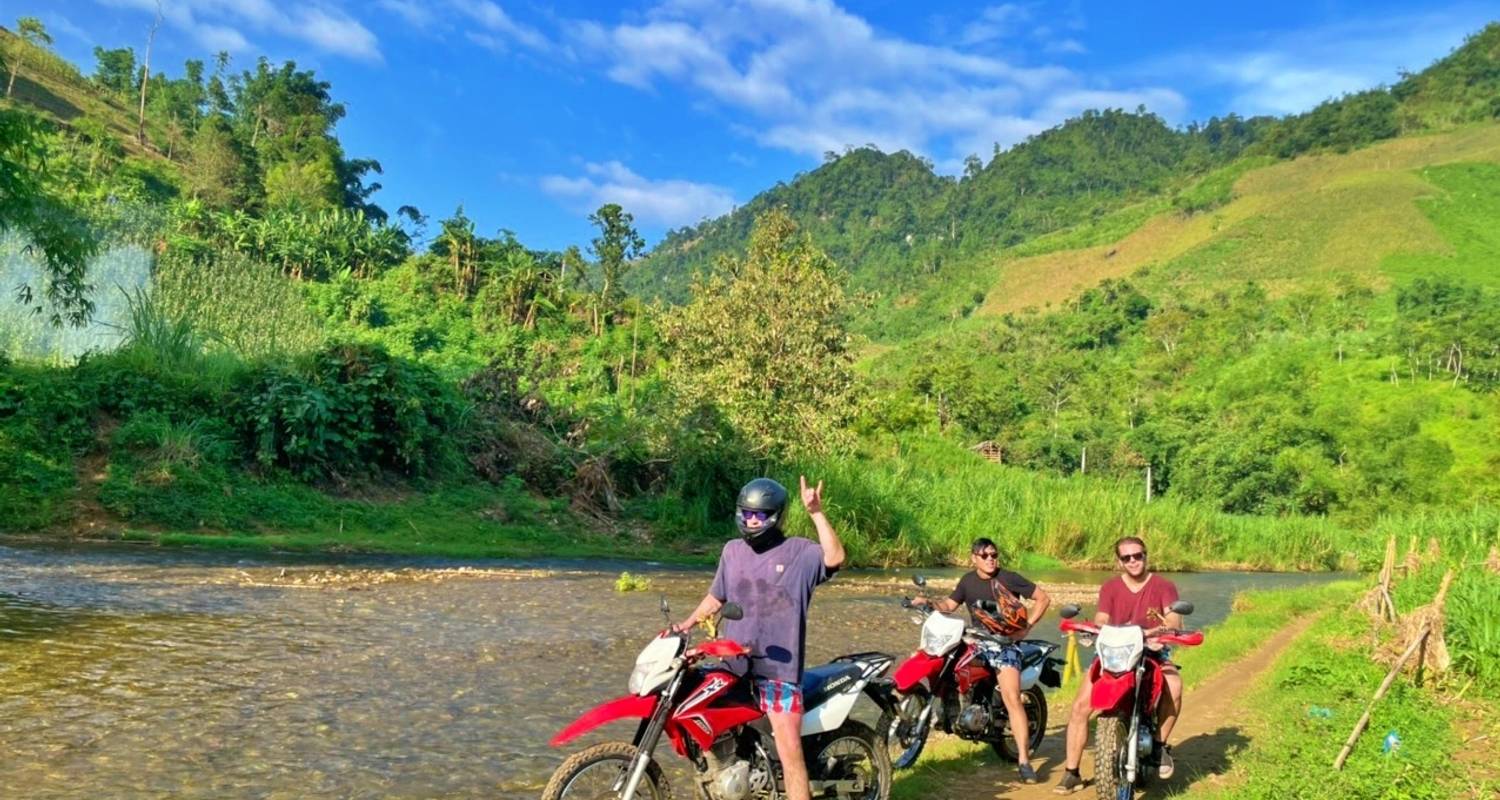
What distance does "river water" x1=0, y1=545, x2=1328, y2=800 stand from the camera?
6820mm

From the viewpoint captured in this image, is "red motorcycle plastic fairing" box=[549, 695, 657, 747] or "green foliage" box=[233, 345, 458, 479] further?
"green foliage" box=[233, 345, 458, 479]

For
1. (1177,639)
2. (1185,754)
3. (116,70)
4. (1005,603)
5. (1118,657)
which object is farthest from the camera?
(116,70)

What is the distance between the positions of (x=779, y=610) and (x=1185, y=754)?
170 inches

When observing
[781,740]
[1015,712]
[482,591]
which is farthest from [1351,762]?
[482,591]

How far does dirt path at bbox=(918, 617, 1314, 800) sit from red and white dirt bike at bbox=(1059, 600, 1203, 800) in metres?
0.50

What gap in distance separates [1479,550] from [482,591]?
48.5 feet

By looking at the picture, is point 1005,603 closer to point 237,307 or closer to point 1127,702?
point 1127,702

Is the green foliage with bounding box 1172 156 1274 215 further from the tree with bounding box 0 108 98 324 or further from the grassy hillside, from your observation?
A: the tree with bounding box 0 108 98 324

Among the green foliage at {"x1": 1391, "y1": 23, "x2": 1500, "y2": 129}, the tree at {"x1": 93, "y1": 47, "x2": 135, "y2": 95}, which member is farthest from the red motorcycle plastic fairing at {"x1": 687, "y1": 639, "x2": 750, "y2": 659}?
the green foliage at {"x1": 1391, "y1": 23, "x2": 1500, "y2": 129}

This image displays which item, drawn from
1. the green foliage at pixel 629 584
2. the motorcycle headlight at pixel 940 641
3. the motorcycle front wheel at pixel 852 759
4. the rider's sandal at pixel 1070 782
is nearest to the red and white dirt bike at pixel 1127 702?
the rider's sandal at pixel 1070 782

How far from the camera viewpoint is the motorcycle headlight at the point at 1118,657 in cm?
618

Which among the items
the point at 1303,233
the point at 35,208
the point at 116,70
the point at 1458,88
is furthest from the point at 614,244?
the point at 1458,88

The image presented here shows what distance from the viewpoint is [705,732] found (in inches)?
197

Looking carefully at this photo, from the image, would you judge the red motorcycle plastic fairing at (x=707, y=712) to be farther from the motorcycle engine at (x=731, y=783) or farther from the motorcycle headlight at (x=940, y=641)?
the motorcycle headlight at (x=940, y=641)
